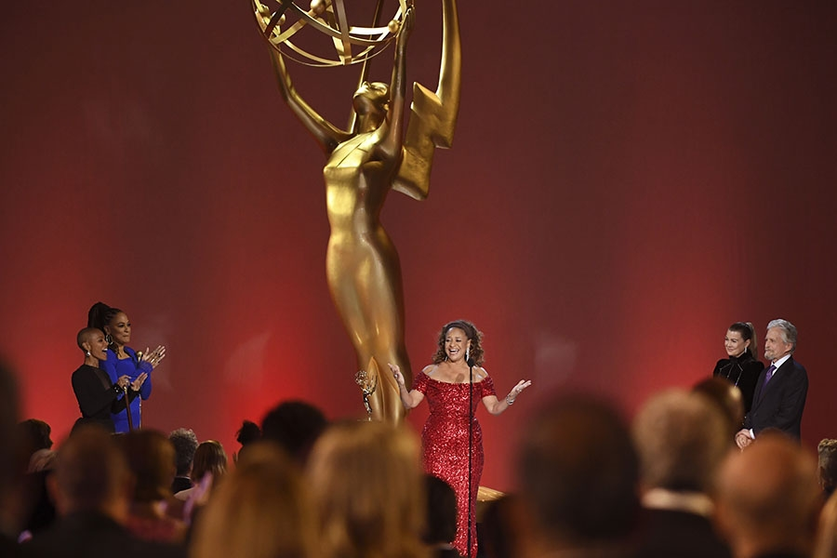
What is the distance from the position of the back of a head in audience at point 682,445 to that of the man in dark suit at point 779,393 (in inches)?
145

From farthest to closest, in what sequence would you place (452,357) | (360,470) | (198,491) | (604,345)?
(604,345) < (452,357) < (198,491) < (360,470)

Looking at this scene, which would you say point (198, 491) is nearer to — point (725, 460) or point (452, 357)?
point (725, 460)

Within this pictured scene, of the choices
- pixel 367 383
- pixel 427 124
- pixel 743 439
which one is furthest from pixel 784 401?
pixel 427 124

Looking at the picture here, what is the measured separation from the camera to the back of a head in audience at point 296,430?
2.98 metres

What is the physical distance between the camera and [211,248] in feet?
28.9

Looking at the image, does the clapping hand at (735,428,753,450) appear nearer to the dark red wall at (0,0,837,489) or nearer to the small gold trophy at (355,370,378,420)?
the small gold trophy at (355,370,378,420)

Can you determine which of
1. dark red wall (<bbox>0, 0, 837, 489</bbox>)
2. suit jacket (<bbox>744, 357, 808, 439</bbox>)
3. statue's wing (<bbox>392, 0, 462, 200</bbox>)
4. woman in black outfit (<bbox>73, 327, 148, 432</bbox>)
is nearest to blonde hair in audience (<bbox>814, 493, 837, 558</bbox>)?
suit jacket (<bbox>744, 357, 808, 439</bbox>)

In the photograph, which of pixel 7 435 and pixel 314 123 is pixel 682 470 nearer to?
pixel 7 435

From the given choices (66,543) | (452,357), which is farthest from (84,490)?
(452,357)

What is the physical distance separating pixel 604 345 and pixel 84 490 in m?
6.56

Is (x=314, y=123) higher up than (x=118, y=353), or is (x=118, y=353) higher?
(x=314, y=123)

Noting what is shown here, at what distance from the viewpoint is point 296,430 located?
9.80 ft

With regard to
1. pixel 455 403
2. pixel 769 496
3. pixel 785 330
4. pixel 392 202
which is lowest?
pixel 769 496

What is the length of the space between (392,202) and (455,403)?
3125mm
